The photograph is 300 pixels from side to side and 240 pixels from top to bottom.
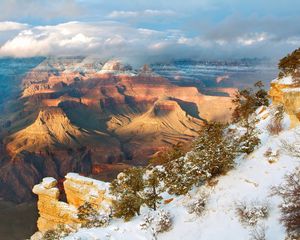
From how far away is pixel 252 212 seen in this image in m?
21.8

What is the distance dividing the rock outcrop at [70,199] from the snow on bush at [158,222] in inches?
577

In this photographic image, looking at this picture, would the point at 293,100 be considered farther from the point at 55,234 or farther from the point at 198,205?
the point at 55,234

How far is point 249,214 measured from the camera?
21.9 meters

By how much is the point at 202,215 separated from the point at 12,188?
145 metres

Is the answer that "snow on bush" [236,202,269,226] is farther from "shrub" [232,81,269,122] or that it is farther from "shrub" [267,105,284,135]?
"shrub" [232,81,269,122]

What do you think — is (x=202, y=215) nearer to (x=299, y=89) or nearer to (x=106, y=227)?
(x=106, y=227)

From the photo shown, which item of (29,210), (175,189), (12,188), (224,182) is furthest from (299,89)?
(12,188)

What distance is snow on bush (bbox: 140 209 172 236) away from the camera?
959 inches

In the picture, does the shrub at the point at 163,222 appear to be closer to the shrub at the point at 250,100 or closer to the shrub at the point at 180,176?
the shrub at the point at 180,176

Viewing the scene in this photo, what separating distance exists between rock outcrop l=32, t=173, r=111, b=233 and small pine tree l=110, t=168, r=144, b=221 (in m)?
9.53

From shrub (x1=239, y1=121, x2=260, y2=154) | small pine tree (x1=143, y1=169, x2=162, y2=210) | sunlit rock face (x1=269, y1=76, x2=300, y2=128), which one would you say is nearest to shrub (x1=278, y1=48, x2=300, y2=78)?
sunlit rock face (x1=269, y1=76, x2=300, y2=128)

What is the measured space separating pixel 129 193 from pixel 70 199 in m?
18.2

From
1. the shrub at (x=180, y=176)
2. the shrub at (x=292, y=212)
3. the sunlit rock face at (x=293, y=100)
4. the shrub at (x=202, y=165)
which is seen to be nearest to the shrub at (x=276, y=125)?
the sunlit rock face at (x=293, y=100)

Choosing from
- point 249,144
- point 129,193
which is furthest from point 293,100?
point 129,193
